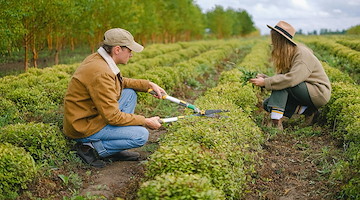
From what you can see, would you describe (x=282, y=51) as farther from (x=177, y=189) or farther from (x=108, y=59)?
(x=177, y=189)

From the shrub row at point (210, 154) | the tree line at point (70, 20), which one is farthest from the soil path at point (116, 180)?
the tree line at point (70, 20)

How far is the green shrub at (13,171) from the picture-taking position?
11.1 feet

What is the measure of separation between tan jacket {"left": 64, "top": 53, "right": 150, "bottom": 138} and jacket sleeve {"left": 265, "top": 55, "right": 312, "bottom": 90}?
8.07 feet

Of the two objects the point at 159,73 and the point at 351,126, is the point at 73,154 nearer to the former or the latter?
the point at 351,126

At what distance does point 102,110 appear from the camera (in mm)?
3971

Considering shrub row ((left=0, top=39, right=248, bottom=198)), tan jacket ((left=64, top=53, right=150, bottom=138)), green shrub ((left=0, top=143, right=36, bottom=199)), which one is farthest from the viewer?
tan jacket ((left=64, top=53, right=150, bottom=138))

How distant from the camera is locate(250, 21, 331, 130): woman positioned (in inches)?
215

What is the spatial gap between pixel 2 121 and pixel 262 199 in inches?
171

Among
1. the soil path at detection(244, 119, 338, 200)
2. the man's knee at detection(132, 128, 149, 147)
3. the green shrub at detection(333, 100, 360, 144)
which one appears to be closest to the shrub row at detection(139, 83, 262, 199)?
the soil path at detection(244, 119, 338, 200)

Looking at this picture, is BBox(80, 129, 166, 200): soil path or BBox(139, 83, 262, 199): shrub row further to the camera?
BBox(80, 129, 166, 200): soil path

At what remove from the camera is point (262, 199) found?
370 centimetres

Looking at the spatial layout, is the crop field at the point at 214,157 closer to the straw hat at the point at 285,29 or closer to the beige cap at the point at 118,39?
the straw hat at the point at 285,29

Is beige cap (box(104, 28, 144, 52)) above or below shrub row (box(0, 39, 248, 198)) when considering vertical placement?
above

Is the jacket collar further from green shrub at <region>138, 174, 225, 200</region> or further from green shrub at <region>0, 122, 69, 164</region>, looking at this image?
green shrub at <region>138, 174, 225, 200</region>
